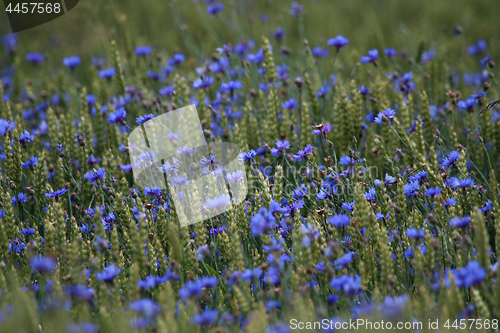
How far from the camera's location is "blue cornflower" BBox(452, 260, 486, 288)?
5.18 ft

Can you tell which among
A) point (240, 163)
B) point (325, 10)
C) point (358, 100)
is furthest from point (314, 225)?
point (325, 10)

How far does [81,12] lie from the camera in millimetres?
4867

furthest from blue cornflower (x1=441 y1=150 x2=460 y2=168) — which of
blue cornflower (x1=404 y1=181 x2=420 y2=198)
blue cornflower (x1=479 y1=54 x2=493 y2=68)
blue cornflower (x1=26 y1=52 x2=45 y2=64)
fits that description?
blue cornflower (x1=26 y1=52 x2=45 y2=64)

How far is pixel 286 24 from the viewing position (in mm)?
5973

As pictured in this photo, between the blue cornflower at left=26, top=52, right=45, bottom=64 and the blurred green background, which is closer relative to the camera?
the blue cornflower at left=26, top=52, right=45, bottom=64

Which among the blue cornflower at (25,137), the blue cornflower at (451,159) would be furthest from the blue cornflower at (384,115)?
the blue cornflower at (25,137)

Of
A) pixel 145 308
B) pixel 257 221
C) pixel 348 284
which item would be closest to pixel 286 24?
pixel 257 221

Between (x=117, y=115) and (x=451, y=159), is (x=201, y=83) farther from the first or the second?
(x=451, y=159)

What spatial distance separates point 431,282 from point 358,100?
5.08 feet

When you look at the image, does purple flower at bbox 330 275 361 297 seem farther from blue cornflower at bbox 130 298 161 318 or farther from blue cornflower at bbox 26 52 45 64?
blue cornflower at bbox 26 52 45 64

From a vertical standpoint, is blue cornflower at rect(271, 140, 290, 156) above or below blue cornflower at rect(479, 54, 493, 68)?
below

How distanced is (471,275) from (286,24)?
16.2 ft

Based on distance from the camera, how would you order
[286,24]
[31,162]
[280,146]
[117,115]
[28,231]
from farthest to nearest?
[286,24] → [117,115] → [31,162] → [280,146] → [28,231]

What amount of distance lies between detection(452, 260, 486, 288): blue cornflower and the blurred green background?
412 cm
